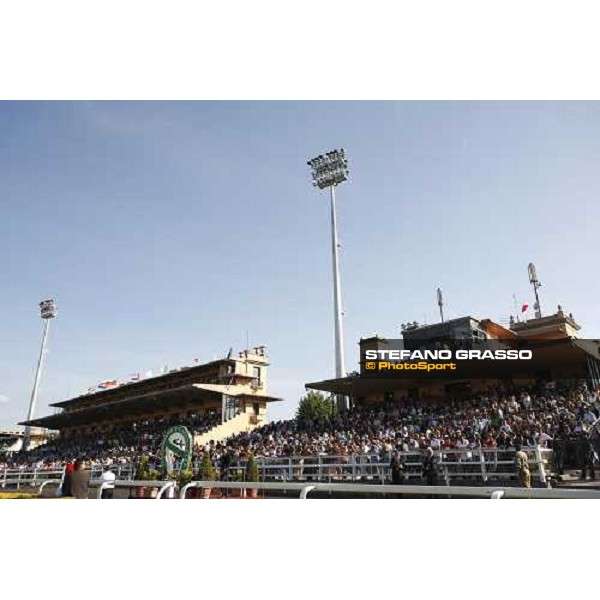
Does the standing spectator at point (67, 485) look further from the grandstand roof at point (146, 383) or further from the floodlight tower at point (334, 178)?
the grandstand roof at point (146, 383)

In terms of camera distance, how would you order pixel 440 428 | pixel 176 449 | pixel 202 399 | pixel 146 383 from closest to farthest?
pixel 176 449
pixel 440 428
pixel 202 399
pixel 146 383

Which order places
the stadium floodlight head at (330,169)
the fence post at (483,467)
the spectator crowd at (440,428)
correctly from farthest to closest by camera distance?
the stadium floodlight head at (330,169) < the spectator crowd at (440,428) < the fence post at (483,467)

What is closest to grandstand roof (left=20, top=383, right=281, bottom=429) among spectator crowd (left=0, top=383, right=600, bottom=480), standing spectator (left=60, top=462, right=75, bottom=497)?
spectator crowd (left=0, top=383, right=600, bottom=480)

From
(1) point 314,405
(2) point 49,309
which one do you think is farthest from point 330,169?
(2) point 49,309

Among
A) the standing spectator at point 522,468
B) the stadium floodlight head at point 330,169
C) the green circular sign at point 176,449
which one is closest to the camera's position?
the standing spectator at point 522,468

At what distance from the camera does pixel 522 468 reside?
1259 cm

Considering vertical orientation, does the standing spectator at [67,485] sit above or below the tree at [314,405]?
below

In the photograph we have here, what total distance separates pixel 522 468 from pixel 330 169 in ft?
97.8

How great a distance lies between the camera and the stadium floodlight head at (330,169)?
3797 cm

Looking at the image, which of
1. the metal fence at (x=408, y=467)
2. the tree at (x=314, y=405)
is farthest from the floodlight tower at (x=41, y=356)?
the metal fence at (x=408, y=467)

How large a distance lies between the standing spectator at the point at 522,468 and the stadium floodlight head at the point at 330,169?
2831 centimetres

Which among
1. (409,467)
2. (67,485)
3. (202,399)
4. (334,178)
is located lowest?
(67,485)

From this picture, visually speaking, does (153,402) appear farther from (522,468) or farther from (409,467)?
(522,468)
